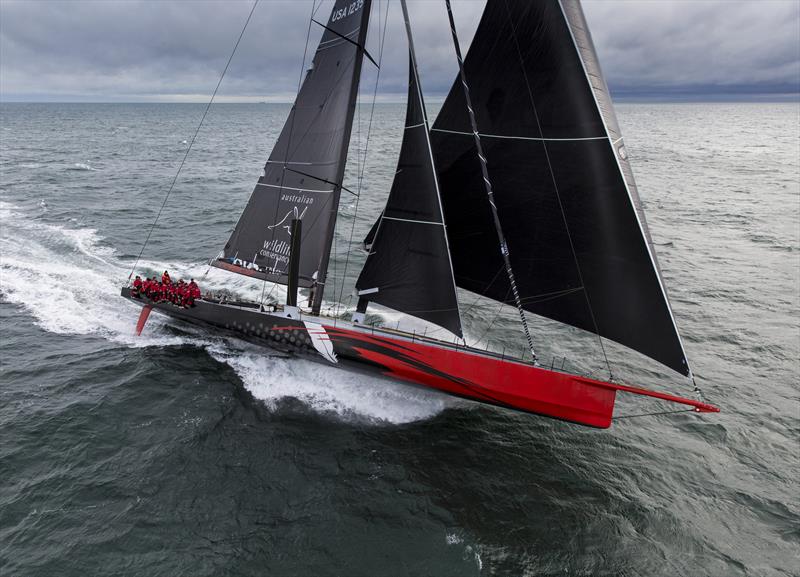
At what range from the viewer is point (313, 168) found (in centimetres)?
1505

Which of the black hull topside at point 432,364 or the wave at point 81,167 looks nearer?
the black hull topside at point 432,364

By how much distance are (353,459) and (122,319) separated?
36.9 feet

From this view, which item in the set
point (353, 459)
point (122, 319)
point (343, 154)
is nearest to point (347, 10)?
point (343, 154)

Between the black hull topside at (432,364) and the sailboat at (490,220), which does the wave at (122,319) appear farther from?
the sailboat at (490,220)

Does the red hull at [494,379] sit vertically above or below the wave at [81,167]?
below

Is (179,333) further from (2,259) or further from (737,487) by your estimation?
(737,487)

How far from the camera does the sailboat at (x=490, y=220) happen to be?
420 inches

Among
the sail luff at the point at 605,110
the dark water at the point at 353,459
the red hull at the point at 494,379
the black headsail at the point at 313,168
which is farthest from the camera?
the black headsail at the point at 313,168

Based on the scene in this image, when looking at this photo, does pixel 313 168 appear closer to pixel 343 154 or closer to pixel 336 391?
pixel 343 154

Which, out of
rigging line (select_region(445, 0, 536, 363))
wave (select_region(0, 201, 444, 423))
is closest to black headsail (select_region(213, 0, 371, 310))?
wave (select_region(0, 201, 444, 423))

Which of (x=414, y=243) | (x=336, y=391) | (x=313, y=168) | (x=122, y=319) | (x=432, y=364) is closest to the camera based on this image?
(x=432, y=364)

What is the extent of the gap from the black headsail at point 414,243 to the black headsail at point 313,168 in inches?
76.6

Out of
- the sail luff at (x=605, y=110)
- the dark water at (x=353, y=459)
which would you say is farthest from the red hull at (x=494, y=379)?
the sail luff at (x=605, y=110)

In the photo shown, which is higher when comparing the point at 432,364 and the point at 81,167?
the point at 81,167
